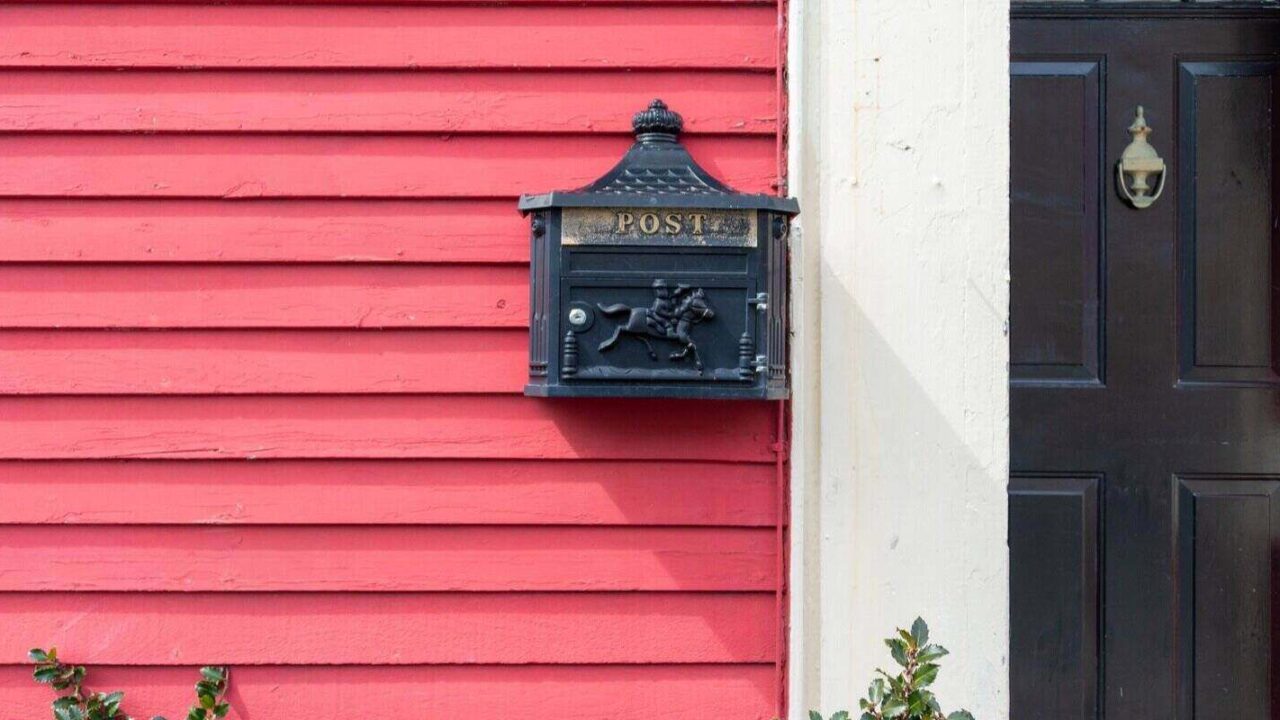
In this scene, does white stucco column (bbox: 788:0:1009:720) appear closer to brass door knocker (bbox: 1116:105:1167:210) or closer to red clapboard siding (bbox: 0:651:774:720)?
red clapboard siding (bbox: 0:651:774:720)

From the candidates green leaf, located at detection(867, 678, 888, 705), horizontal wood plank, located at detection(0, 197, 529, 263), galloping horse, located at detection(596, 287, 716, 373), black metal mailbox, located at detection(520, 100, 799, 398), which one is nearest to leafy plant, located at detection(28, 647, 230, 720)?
horizontal wood plank, located at detection(0, 197, 529, 263)

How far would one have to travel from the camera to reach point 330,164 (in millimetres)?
2350

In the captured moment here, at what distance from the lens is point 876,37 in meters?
2.29

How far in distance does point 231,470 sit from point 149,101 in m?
0.83

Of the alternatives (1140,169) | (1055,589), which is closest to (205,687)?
(1055,589)

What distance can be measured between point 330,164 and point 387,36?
12.1 inches

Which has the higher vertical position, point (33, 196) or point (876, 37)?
point (876, 37)

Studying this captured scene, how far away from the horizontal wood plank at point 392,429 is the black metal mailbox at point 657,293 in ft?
0.77

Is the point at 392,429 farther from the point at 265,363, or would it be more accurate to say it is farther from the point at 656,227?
the point at 656,227

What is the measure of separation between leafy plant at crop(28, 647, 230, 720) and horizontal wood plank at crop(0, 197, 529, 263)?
891 millimetres

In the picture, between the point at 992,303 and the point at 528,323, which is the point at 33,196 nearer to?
the point at 528,323

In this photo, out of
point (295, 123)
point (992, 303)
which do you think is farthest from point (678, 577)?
point (295, 123)

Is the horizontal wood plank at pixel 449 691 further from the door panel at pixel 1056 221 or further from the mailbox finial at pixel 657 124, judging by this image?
the mailbox finial at pixel 657 124

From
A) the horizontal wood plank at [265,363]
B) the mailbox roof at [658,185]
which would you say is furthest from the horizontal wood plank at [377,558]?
the mailbox roof at [658,185]
